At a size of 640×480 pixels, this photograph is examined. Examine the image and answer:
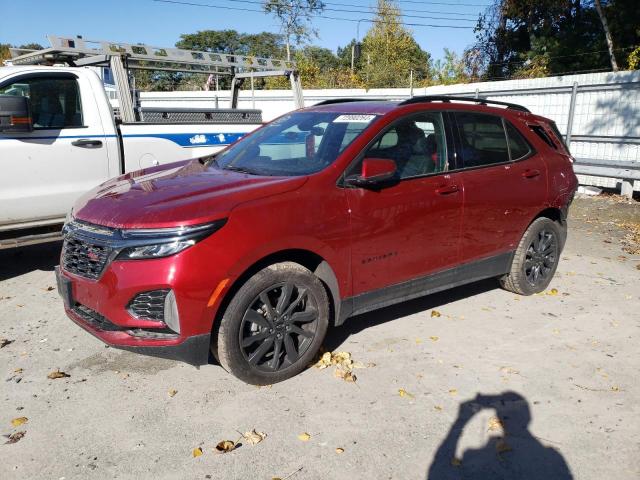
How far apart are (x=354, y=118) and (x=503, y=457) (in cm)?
254

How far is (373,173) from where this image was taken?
149 inches

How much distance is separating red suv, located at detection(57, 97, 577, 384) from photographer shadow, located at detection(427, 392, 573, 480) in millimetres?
1137

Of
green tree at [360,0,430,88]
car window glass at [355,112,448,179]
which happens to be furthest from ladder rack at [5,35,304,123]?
green tree at [360,0,430,88]

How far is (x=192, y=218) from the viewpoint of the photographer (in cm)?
324

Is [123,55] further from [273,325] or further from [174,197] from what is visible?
[273,325]

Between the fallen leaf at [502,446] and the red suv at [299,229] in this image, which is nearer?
the fallen leaf at [502,446]

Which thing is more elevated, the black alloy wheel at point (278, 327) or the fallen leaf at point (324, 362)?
the black alloy wheel at point (278, 327)

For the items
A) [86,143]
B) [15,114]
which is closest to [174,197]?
[15,114]

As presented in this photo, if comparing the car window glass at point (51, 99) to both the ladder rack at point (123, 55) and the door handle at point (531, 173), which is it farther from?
the door handle at point (531, 173)

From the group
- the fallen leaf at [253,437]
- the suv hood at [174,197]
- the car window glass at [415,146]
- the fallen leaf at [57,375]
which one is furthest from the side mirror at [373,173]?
the fallen leaf at [57,375]

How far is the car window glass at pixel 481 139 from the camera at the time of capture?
15.2 feet

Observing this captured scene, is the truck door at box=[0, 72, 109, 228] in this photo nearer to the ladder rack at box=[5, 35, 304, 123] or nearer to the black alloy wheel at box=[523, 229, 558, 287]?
the ladder rack at box=[5, 35, 304, 123]

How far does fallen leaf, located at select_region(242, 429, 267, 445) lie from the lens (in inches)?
123

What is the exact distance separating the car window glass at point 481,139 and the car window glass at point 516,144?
0.08 metres
